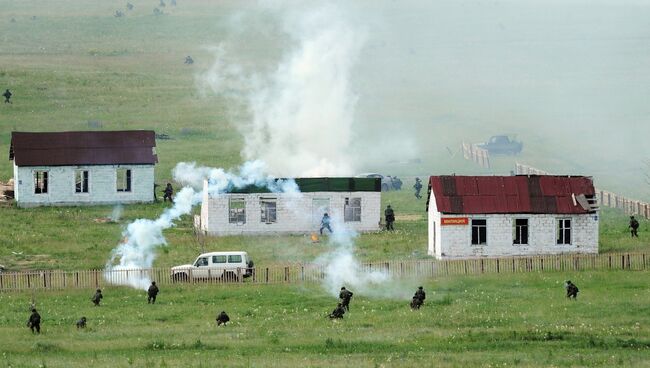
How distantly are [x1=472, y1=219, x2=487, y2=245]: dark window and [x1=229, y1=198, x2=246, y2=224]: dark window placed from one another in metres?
14.4

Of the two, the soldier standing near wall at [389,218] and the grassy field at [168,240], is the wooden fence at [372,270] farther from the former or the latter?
the soldier standing near wall at [389,218]

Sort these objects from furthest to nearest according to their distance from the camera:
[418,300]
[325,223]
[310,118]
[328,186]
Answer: [310,118] → [328,186] → [325,223] → [418,300]

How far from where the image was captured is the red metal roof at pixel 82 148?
93.0 metres

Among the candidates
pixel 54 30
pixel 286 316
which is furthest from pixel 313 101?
pixel 54 30

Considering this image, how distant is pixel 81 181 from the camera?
93.6 metres

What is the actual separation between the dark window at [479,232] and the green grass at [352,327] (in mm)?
7046

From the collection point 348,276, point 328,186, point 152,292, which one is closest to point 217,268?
point 348,276

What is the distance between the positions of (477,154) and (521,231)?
4752cm

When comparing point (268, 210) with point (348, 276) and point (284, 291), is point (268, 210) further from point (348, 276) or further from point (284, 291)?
point (284, 291)

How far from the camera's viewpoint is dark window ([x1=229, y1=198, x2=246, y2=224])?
83250 mm

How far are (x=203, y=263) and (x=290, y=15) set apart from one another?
107 meters

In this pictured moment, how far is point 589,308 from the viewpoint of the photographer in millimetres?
60031

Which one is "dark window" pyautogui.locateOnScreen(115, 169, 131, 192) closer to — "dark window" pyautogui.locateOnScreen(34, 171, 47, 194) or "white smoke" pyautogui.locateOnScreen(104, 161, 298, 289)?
"white smoke" pyautogui.locateOnScreen(104, 161, 298, 289)

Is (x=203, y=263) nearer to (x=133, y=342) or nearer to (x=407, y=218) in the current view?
(x=133, y=342)
